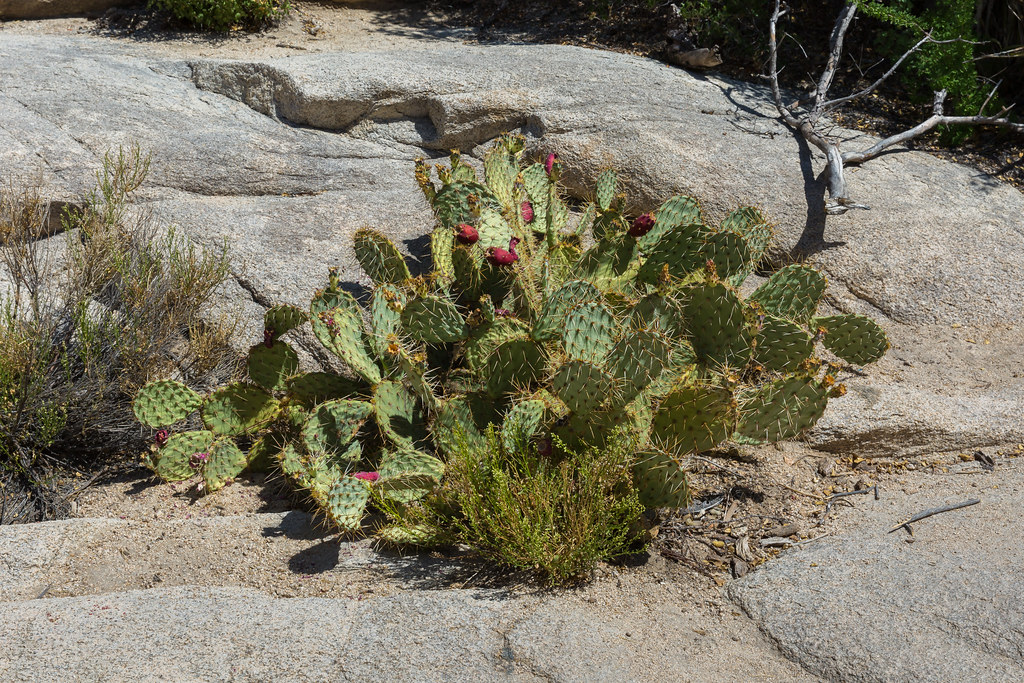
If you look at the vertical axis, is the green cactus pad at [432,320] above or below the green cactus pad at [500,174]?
below

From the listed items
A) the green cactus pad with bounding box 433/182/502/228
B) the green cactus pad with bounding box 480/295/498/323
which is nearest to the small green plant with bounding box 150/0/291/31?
the green cactus pad with bounding box 433/182/502/228

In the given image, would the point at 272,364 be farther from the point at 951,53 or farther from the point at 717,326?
the point at 951,53

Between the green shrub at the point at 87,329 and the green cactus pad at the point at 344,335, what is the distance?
2.95ft

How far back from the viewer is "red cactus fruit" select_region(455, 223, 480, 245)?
393cm

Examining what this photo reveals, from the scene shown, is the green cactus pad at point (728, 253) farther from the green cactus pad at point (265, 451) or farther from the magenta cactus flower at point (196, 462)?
the magenta cactus flower at point (196, 462)

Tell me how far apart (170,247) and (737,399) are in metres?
3.01

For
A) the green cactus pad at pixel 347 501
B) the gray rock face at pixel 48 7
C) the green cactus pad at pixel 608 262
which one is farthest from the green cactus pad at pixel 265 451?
the gray rock face at pixel 48 7

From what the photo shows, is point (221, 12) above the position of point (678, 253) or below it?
above

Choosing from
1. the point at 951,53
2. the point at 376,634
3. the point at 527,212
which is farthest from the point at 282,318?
the point at 951,53

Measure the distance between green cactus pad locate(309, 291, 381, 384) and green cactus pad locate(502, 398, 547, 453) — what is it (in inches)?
26.7

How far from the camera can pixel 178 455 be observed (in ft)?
12.3

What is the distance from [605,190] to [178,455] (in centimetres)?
248

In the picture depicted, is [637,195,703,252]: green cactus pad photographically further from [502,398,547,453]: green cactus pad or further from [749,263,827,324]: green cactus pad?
[502,398,547,453]: green cactus pad

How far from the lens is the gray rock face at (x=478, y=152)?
472 cm
